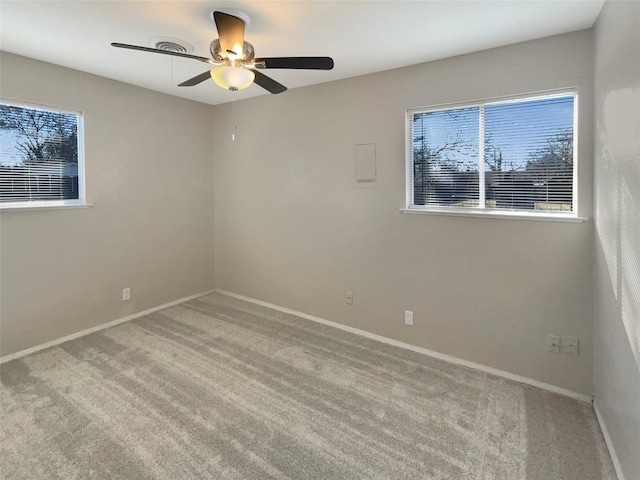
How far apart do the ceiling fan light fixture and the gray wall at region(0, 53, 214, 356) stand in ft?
6.80

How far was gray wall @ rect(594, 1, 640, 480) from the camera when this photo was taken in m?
1.46

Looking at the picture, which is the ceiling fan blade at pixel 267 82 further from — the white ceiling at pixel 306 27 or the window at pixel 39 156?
the window at pixel 39 156

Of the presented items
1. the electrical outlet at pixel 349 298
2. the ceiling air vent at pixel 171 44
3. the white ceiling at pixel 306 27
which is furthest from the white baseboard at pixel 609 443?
the ceiling air vent at pixel 171 44

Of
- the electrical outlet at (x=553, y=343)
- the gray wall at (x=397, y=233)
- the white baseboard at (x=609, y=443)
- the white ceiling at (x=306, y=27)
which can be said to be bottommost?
the white baseboard at (x=609, y=443)

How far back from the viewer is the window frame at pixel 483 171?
227 centimetres

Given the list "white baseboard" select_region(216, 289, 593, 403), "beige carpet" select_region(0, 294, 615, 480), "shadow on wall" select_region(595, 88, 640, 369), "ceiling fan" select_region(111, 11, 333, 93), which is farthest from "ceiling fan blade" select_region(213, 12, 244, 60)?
"white baseboard" select_region(216, 289, 593, 403)

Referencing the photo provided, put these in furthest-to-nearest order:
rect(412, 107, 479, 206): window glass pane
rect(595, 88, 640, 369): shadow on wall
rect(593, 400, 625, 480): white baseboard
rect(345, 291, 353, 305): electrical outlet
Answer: rect(345, 291, 353, 305): electrical outlet → rect(412, 107, 479, 206): window glass pane → rect(593, 400, 625, 480): white baseboard → rect(595, 88, 640, 369): shadow on wall

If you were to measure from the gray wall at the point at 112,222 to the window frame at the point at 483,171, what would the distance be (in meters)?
2.68

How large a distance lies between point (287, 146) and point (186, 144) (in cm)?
135

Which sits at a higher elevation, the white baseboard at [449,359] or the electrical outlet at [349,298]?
the electrical outlet at [349,298]

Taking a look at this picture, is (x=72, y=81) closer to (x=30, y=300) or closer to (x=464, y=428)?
(x=30, y=300)

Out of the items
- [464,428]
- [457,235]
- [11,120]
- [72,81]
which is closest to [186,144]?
[72,81]

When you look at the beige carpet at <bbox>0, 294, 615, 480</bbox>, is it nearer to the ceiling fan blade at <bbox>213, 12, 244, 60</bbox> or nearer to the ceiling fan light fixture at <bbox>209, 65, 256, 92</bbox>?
the ceiling fan light fixture at <bbox>209, 65, 256, 92</bbox>

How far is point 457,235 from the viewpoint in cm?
274
